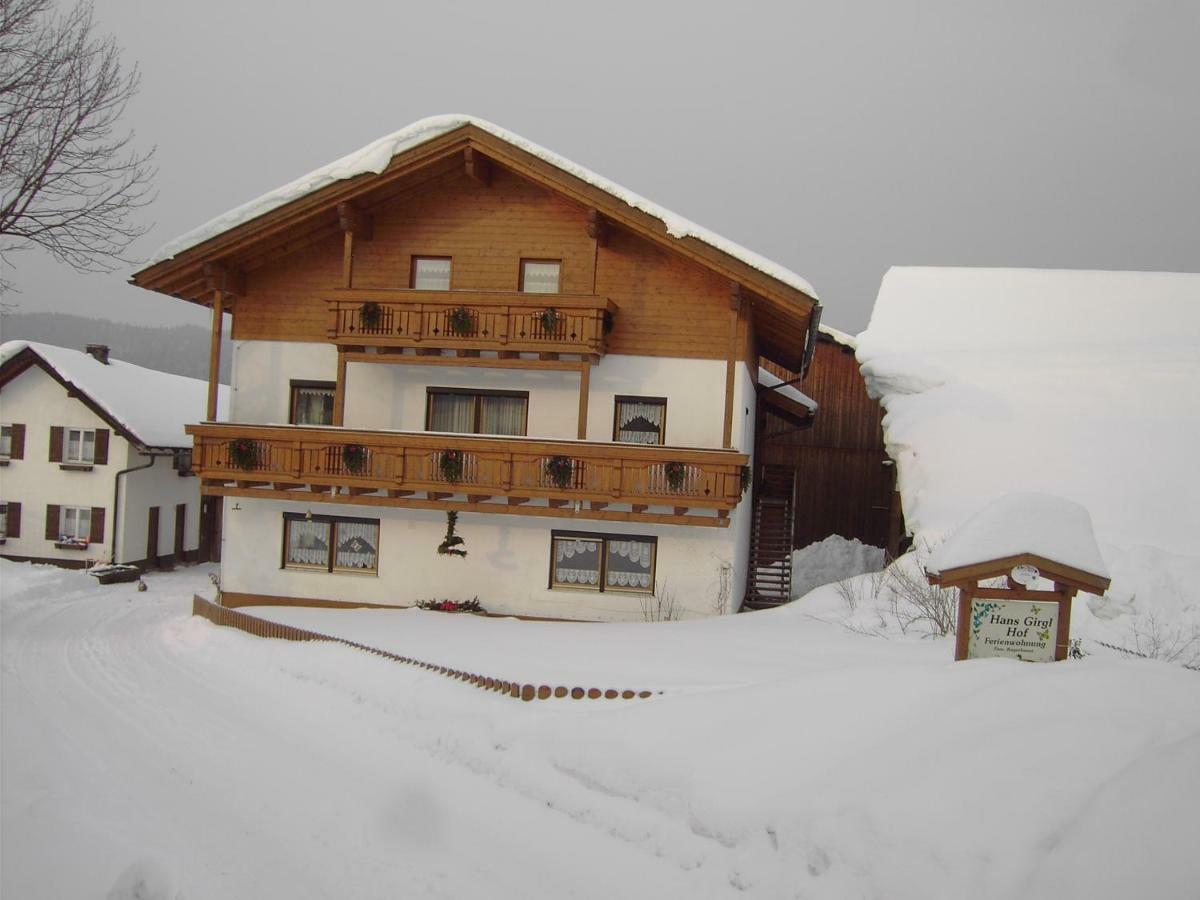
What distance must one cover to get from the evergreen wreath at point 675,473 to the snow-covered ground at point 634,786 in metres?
5.25

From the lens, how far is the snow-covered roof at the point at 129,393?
85.7 ft

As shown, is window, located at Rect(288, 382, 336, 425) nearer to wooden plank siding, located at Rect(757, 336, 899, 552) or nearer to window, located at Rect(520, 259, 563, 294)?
window, located at Rect(520, 259, 563, 294)

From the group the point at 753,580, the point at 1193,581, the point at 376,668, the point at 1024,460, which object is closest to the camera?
the point at 376,668

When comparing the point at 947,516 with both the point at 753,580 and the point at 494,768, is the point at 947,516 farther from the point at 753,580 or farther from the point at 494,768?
the point at 494,768

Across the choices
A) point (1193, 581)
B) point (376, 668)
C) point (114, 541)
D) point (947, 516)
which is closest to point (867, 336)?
point (947, 516)

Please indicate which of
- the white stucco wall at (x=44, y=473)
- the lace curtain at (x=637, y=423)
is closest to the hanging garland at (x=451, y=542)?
the lace curtain at (x=637, y=423)

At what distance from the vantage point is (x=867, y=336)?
27703 millimetres

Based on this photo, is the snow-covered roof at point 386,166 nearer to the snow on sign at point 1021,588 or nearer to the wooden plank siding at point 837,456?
the snow on sign at point 1021,588

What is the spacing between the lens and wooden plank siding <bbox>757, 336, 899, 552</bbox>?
1178 inches

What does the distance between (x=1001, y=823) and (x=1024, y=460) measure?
1723cm

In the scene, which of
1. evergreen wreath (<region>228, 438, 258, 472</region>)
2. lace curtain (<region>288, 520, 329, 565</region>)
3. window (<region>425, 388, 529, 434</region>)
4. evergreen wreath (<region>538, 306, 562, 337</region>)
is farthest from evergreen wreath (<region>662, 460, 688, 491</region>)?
evergreen wreath (<region>228, 438, 258, 472</region>)

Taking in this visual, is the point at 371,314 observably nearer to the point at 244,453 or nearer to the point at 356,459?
the point at 356,459

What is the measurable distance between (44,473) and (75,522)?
5.93 ft

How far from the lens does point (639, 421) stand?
18750 mm
